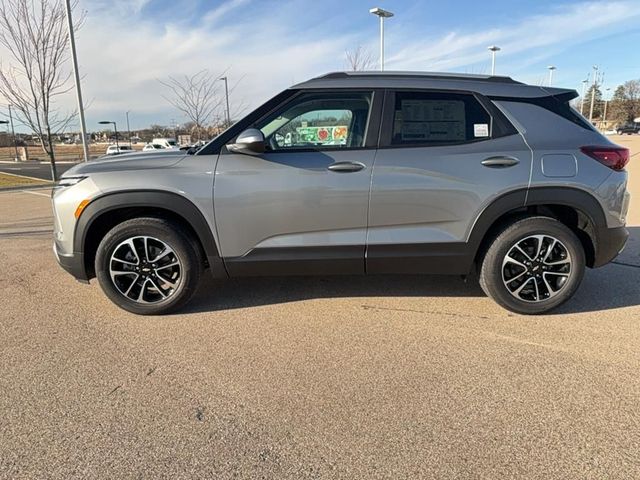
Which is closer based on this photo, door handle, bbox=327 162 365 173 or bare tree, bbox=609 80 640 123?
door handle, bbox=327 162 365 173

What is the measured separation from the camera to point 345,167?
3.31 metres

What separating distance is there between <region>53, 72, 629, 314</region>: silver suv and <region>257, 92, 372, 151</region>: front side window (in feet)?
0.04

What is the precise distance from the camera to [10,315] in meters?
3.66

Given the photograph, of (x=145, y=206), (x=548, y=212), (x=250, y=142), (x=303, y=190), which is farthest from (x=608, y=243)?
(x=145, y=206)

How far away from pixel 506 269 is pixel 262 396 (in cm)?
223

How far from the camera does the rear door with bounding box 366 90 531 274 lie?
132 inches

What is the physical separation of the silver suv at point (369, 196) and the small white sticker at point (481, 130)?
0.01 m

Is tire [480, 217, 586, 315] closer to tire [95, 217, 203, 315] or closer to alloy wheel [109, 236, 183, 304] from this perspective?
tire [95, 217, 203, 315]

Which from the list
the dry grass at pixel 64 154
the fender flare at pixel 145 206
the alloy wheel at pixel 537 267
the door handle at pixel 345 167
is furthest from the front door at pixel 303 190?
the dry grass at pixel 64 154

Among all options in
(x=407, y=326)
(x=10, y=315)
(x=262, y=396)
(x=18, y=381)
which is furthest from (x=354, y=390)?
(x=10, y=315)

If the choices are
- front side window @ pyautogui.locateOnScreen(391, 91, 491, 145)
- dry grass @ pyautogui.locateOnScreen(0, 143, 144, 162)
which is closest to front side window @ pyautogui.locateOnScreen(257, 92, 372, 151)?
front side window @ pyautogui.locateOnScreen(391, 91, 491, 145)

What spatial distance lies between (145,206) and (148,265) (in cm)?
48

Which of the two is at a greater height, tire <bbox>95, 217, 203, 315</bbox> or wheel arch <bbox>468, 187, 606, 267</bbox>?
wheel arch <bbox>468, 187, 606, 267</bbox>

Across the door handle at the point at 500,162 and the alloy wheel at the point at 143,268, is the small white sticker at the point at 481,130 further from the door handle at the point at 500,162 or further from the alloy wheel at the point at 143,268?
the alloy wheel at the point at 143,268
